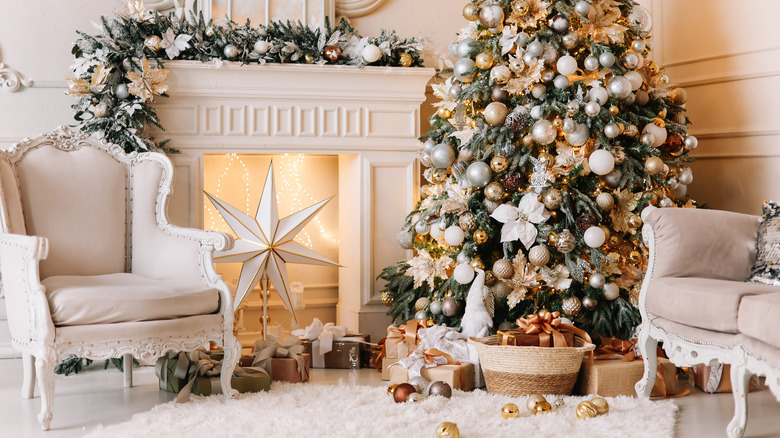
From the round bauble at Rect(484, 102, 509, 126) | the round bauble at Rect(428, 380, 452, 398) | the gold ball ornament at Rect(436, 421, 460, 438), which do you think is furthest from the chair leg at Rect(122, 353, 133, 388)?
the round bauble at Rect(484, 102, 509, 126)

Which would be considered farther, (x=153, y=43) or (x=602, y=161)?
(x=153, y=43)

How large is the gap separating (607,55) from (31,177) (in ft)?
8.48

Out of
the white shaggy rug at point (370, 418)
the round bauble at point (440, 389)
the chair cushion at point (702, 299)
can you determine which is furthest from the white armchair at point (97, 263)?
the chair cushion at point (702, 299)

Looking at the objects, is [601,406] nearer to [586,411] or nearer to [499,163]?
[586,411]

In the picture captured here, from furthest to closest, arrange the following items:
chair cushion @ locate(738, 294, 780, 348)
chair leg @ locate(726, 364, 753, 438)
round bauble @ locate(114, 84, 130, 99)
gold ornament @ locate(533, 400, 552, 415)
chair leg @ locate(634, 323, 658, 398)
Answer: round bauble @ locate(114, 84, 130, 99), chair leg @ locate(634, 323, 658, 398), gold ornament @ locate(533, 400, 552, 415), chair leg @ locate(726, 364, 753, 438), chair cushion @ locate(738, 294, 780, 348)

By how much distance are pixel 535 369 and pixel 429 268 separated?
2.74ft

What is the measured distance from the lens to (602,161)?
11.3 ft

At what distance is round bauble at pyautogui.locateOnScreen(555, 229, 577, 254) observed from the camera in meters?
3.46

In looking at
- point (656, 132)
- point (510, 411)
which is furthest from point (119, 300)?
point (656, 132)

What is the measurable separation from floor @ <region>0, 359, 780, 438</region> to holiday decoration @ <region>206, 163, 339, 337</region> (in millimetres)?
511

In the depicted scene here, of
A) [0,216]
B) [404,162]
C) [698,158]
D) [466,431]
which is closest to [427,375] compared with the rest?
[466,431]

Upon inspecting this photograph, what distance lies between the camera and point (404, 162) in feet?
A: 14.0

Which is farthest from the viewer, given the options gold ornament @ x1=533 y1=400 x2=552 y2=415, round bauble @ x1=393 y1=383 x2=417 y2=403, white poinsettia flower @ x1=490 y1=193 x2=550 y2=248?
white poinsettia flower @ x1=490 y1=193 x2=550 y2=248

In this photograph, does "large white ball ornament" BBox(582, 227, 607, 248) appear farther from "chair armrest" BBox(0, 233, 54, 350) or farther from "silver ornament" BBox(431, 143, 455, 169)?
"chair armrest" BBox(0, 233, 54, 350)
